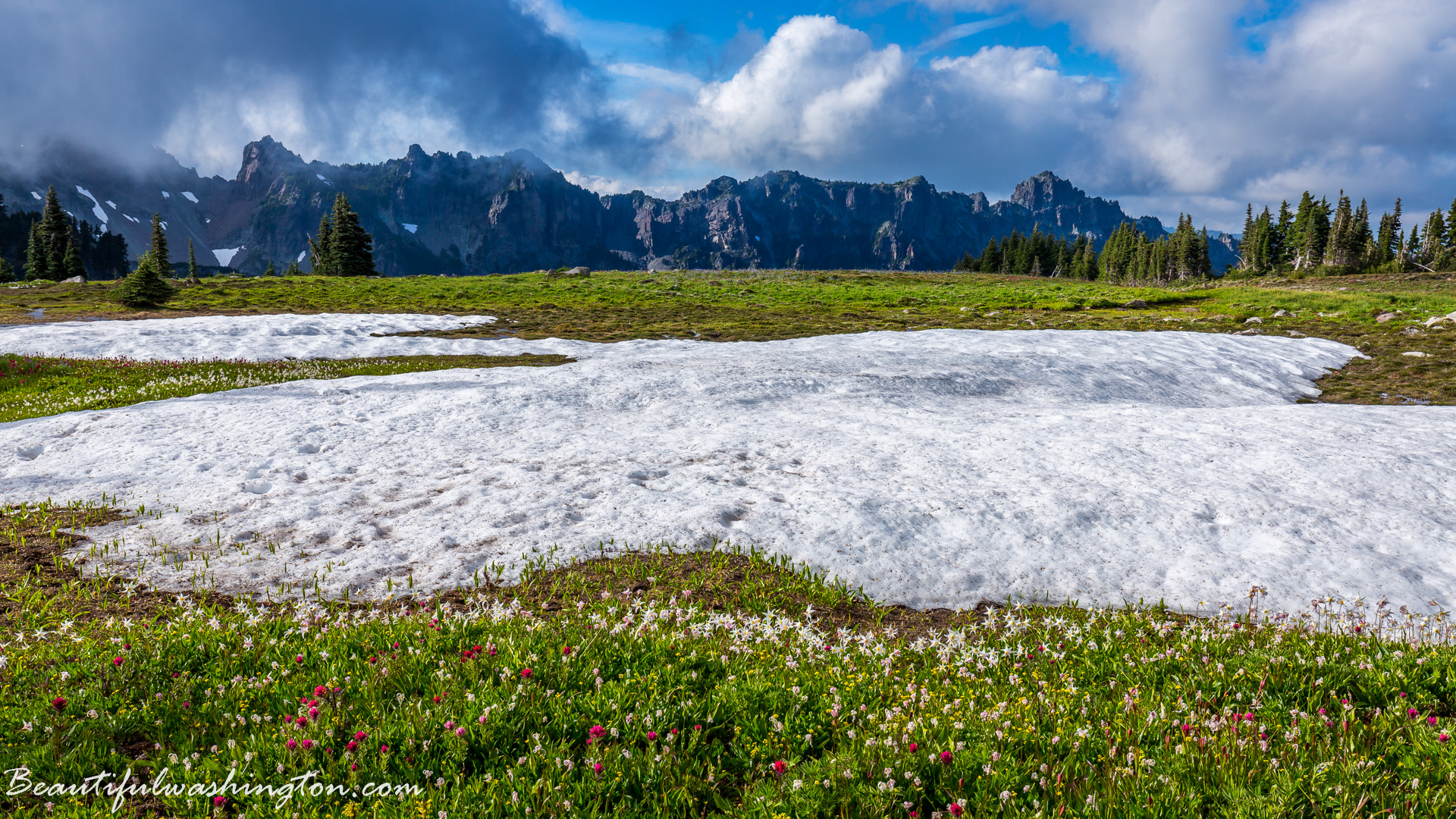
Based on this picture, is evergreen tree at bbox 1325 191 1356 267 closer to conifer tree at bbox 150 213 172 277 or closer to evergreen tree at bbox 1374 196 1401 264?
evergreen tree at bbox 1374 196 1401 264

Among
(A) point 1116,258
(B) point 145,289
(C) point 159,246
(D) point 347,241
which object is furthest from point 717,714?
(A) point 1116,258

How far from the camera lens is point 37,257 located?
10300cm

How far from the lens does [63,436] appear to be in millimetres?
12867

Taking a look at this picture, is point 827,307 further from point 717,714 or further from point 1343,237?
point 1343,237

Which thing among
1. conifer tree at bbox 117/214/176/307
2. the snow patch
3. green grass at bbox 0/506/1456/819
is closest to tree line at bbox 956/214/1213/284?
the snow patch

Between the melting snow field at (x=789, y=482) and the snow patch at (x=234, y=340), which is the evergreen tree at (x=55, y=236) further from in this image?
the melting snow field at (x=789, y=482)

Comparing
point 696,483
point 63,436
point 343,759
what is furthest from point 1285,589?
point 63,436

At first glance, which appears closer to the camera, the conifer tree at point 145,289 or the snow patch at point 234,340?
the snow patch at point 234,340

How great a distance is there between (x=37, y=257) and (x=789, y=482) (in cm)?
14543

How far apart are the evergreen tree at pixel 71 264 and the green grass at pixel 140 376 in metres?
104

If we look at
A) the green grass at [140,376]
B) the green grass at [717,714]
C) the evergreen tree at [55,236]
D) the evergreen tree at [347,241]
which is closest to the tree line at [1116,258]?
the evergreen tree at [347,241]

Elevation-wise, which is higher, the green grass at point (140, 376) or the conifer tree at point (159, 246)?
the conifer tree at point (159, 246)

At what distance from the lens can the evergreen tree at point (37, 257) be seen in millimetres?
99750

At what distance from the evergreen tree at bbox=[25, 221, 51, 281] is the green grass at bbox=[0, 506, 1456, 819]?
5382 inches
